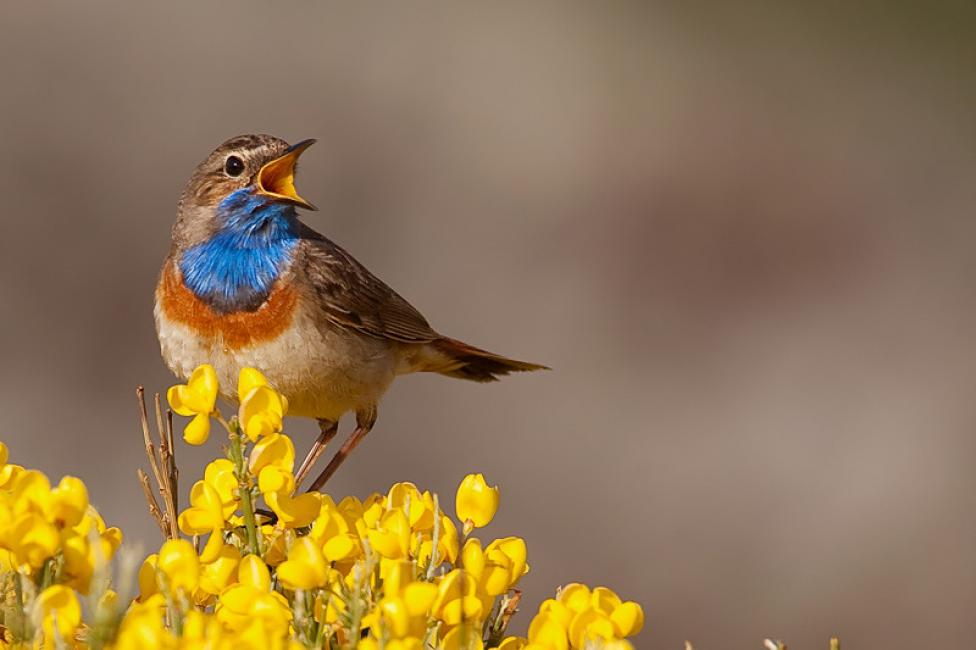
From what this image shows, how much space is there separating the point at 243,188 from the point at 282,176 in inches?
6.5

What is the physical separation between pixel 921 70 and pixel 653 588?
181 inches

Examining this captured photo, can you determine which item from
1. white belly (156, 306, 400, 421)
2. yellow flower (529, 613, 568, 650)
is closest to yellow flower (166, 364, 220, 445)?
yellow flower (529, 613, 568, 650)

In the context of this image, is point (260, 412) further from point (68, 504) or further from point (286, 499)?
point (68, 504)

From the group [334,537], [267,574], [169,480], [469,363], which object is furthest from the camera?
[469,363]

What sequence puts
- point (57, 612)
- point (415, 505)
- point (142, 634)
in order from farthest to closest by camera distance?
point (415, 505) → point (57, 612) → point (142, 634)

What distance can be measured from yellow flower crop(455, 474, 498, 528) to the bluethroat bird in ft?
6.94

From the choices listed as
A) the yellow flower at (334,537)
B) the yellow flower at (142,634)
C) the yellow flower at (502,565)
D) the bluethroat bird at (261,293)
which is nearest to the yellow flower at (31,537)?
the yellow flower at (142,634)

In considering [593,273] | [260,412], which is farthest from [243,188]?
[593,273]

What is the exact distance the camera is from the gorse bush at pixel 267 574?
201 centimetres

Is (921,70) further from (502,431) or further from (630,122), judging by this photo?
(502,431)

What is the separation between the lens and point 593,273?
30.4 feet

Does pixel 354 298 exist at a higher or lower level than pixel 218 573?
higher

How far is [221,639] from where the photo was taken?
1.88 meters

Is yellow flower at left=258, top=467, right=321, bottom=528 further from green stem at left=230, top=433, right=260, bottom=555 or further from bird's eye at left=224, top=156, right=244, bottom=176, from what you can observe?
bird's eye at left=224, top=156, right=244, bottom=176
